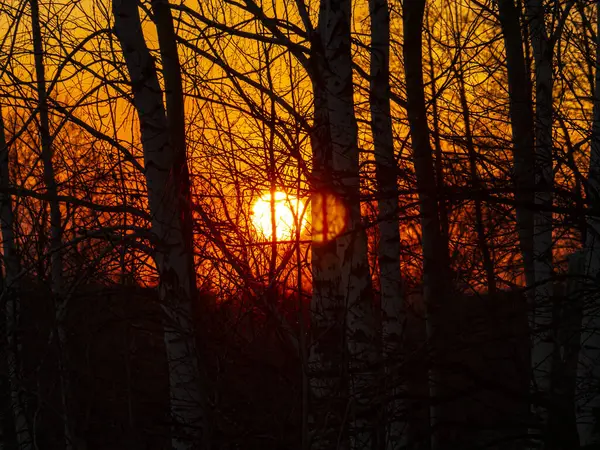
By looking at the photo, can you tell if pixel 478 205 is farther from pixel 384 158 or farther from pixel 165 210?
pixel 165 210

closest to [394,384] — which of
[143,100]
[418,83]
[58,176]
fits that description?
[143,100]

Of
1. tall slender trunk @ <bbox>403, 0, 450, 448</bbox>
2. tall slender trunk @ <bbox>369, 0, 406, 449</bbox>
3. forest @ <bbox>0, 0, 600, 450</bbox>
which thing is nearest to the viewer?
forest @ <bbox>0, 0, 600, 450</bbox>

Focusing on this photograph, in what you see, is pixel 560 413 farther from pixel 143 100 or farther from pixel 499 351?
pixel 499 351

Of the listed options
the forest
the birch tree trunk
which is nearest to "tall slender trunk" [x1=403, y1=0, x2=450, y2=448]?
the forest

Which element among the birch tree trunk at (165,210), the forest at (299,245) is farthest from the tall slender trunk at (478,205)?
the birch tree trunk at (165,210)

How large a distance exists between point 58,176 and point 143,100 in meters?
5.81

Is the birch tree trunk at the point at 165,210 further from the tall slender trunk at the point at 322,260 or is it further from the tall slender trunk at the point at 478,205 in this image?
the tall slender trunk at the point at 478,205

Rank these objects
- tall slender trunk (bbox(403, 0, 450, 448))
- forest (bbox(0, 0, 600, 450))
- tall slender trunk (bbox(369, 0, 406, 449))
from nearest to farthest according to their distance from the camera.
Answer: forest (bbox(0, 0, 600, 450)), tall slender trunk (bbox(403, 0, 450, 448)), tall slender trunk (bbox(369, 0, 406, 449))

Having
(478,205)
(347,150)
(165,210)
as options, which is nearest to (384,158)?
(478,205)

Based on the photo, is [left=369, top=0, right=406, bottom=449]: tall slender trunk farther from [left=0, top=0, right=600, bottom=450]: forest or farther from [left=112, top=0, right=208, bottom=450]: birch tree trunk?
[left=112, top=0, right=208, bottom=450]: birch tree trunk

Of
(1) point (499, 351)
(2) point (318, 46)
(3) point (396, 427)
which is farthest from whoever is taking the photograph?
(1) point (499, 351)

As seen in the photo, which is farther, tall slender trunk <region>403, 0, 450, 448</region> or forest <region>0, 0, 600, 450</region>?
tall slender trunk <region>403, 0, 450, 448</region>

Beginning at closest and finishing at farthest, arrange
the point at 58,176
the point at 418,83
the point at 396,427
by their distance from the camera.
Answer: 1. the point at 418,83
2. the point at 396,427
3. the point at 58,176

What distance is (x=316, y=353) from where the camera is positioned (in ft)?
18.9
